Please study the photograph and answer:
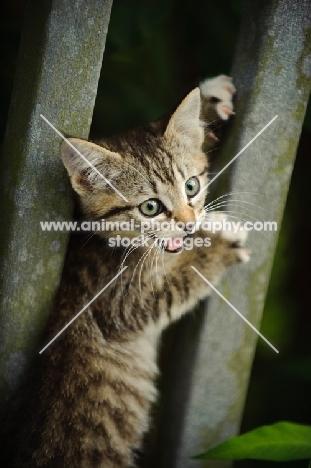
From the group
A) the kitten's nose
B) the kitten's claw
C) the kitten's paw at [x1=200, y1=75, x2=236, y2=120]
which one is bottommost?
the kitten's nose

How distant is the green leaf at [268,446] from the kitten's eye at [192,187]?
46cm

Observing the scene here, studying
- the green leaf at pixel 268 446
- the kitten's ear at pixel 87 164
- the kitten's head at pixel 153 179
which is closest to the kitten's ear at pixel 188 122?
the kitten's head at pixel 153 179

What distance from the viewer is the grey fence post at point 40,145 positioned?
0.80m

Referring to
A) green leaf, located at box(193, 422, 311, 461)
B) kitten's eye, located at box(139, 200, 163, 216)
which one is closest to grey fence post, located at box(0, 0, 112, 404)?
kitten's eye, located at box(139, 200, 163, 216)

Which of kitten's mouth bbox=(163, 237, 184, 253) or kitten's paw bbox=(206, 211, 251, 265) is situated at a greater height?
kitten's paw bbox=(206, 211, 251, 265)

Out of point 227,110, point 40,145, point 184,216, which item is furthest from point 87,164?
point 227,110

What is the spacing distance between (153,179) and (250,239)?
0.79 feet

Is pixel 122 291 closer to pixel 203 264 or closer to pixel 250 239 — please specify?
pixel 203 264

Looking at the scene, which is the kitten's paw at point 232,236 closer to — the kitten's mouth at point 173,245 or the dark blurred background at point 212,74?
the kitten's mouth at point 173,245

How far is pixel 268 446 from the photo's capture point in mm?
752

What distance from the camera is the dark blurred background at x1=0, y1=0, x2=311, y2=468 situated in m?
1.19

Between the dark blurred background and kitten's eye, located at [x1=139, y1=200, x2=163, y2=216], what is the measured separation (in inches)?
12.5

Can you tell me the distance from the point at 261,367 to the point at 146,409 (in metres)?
0.36

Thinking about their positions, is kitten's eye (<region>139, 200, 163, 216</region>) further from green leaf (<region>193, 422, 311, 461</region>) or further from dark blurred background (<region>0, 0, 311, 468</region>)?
green leaf (<region>193, 422, 311, 461</region>)
